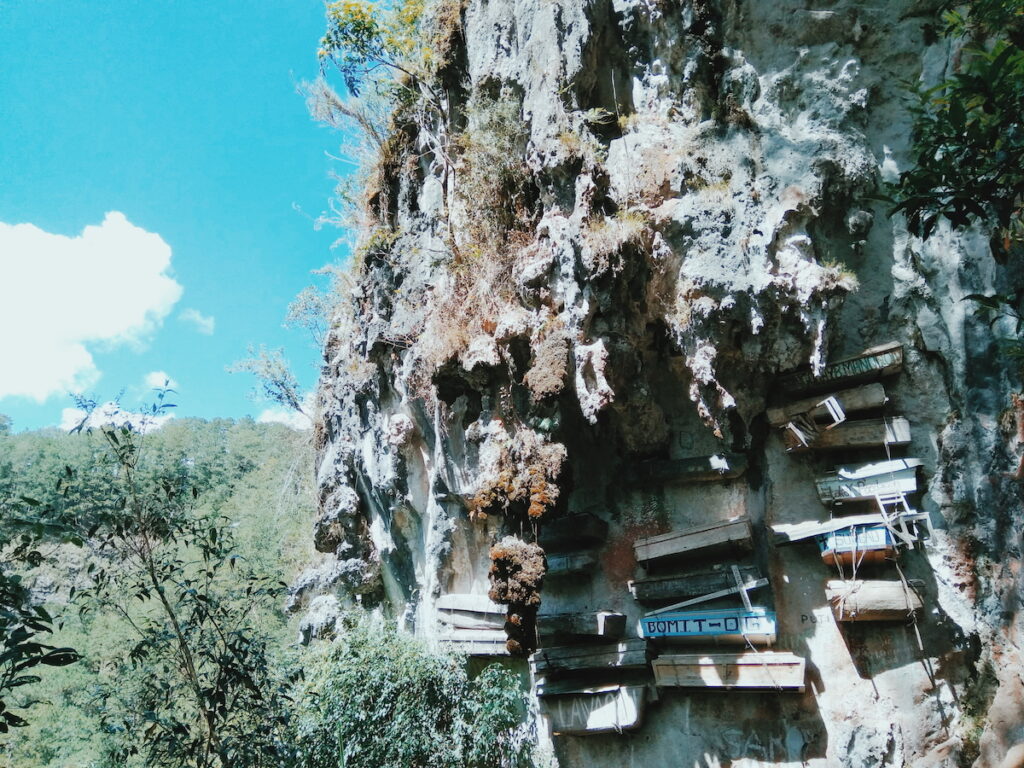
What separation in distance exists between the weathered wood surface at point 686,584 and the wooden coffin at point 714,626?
8.4 inches

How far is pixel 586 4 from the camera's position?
28.9ft

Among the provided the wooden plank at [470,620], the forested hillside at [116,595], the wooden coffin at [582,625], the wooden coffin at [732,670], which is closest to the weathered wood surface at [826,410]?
the wooden coffin at [732,670]

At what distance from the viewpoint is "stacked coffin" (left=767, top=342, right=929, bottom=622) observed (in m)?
6.61

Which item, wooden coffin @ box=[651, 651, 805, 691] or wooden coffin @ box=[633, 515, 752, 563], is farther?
wooden coffin @ box=[633, 515, 752, 563]

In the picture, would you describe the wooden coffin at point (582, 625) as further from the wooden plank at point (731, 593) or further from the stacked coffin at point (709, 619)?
the wooden plank at point (731, 593)

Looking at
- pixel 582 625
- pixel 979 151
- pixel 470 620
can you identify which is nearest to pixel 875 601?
pixel 582 625

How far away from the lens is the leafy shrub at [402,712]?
692 centimetres

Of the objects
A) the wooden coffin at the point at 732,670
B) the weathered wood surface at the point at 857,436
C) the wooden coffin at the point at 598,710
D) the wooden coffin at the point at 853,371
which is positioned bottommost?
the wooden coffin at the point at 598,710

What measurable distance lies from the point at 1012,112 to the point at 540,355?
18.0ft

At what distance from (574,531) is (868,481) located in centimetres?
336

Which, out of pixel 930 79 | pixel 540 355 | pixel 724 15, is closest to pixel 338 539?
pixel 540 355

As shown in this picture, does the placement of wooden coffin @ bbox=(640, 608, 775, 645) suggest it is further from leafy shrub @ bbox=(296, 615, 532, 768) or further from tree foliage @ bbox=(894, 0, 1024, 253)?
tree foliage @ bbox=(894, 0, 1024, 253)

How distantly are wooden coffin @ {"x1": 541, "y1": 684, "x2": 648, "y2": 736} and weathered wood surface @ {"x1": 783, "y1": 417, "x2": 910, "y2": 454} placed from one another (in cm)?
334

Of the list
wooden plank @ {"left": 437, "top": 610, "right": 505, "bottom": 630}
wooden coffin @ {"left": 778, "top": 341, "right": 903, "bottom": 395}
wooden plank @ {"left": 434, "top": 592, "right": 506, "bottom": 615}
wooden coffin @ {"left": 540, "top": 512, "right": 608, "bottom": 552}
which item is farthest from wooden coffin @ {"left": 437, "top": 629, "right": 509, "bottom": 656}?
wooden coffin @ {"left": 778, "top": 341, "right": 903, "bottom": 395}
